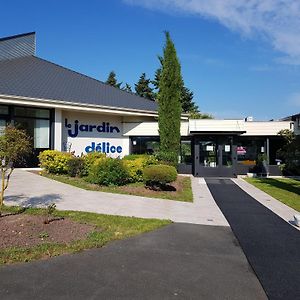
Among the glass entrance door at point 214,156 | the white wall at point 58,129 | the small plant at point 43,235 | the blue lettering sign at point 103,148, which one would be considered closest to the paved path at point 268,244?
the small plant at point 43,235

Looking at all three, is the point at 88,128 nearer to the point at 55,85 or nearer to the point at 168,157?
the point at 55,85

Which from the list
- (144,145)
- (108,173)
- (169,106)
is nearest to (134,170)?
(108,173)

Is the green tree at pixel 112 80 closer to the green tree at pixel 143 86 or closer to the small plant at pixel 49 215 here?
the green tree at pixel 143 86

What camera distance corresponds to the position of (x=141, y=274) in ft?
18.1

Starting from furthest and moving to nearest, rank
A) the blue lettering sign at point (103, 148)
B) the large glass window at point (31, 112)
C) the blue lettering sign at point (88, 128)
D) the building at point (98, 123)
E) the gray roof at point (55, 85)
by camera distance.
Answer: the blue lettering sign at point (103, 148) < the blue lettering sign at point (88, 128) < the building at point (98, 123) < the gray roof at point (55, 85) < the large glass window at point (31, 112)

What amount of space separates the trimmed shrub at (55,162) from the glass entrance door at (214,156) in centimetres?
857

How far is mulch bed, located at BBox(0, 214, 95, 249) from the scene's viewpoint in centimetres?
→ 703

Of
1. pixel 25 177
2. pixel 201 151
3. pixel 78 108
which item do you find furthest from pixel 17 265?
pixel 201 151

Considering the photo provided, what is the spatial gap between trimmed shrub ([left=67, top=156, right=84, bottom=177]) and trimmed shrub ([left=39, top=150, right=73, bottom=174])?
278 mm

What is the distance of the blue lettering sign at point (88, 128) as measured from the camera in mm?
23391

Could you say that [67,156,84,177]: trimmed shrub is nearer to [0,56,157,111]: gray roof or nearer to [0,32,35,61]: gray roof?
[0,56,157,111]: gray roof

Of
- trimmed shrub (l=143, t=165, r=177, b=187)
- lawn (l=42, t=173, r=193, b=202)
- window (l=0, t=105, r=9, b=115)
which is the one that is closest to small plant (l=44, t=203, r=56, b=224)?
lawn (l=42, t=173, r=193, b=202)

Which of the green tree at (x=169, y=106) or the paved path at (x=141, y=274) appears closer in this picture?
the paved path at (x=141, y=274)

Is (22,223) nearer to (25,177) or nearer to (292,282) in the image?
(292,282)
